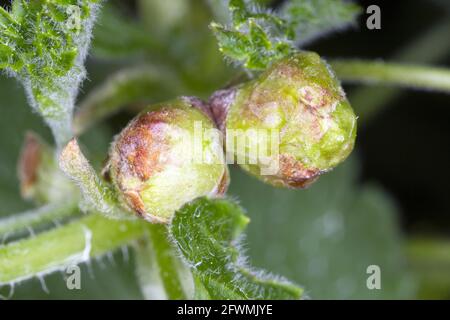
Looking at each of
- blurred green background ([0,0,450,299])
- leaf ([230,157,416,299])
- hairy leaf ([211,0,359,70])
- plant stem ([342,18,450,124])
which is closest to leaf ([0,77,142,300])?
blurred green background ([0,0,450,299])

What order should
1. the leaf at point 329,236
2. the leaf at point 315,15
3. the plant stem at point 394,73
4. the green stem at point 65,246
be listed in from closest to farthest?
1. the green stem at point 65,246
2. the leaf at point 315,15
3. the plant stem at point 394,73
4. the leaf at point 329,236

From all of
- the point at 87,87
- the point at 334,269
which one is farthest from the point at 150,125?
the point at 334,269

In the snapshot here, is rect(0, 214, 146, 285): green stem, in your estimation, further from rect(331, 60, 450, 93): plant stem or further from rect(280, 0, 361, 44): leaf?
rect(331, 60, 450, 93): plant stem

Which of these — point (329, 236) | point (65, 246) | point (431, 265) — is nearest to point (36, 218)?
point (65, 246)

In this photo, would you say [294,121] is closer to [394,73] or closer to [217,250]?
[217,250]

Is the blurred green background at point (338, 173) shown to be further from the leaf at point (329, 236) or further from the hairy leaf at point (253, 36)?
the hairy leaf at point (253, 36)

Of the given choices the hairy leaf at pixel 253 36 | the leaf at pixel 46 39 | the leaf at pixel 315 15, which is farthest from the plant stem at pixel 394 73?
the leaf at pixel 46 39
